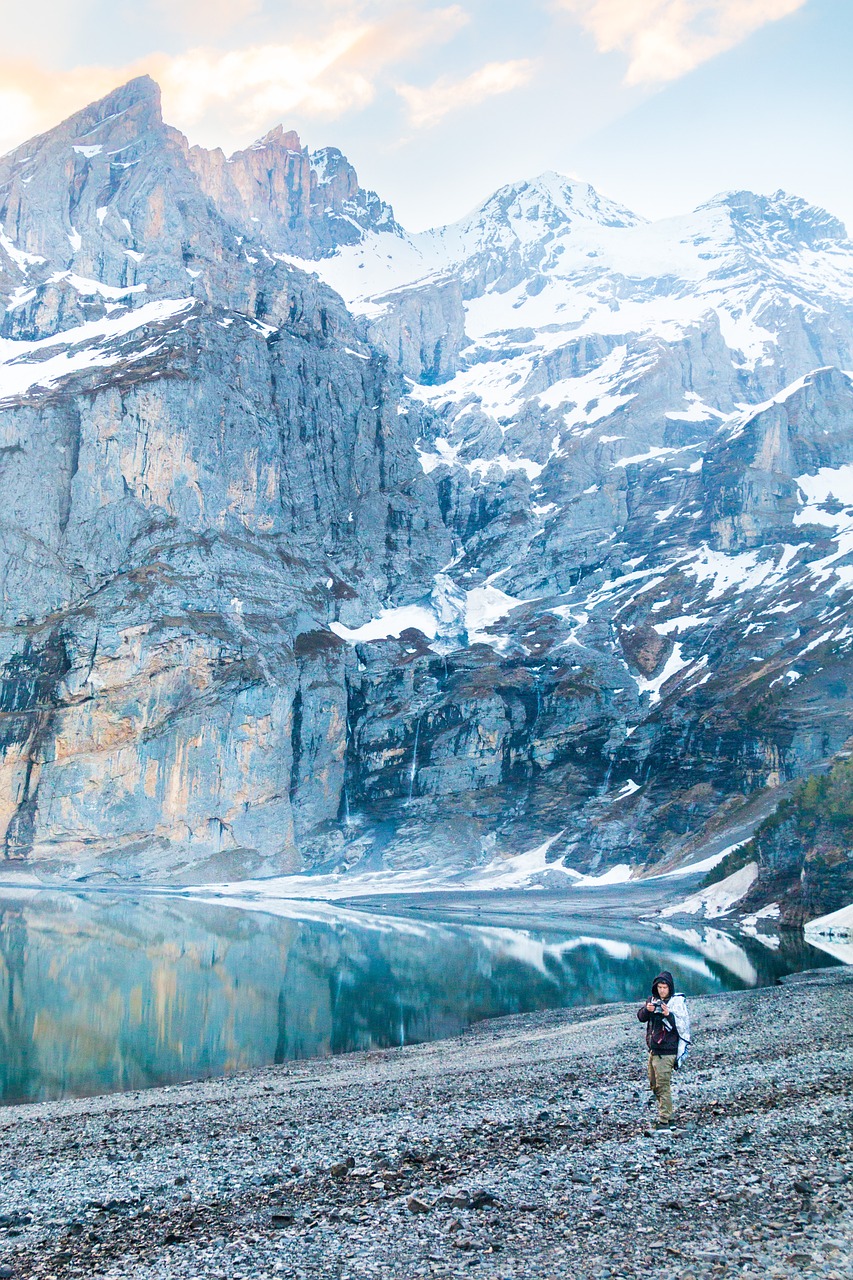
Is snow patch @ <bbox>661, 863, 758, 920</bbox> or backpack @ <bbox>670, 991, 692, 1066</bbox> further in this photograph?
snow patch @ <bbox>661, 863, 758, 920</bbox>

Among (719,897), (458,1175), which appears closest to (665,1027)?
(458,1175)

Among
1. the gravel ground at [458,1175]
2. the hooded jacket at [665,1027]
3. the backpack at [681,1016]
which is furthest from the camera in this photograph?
the hooded jacket at [665,1027]

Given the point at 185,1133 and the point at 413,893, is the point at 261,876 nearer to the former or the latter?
the point at 413,893

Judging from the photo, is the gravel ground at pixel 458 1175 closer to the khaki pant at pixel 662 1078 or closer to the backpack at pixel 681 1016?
the khaki pant at pixel 662 1078

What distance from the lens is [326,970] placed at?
68.4m

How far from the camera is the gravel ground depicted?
13359 millimetres

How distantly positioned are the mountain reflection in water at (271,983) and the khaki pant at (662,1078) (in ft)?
79.0

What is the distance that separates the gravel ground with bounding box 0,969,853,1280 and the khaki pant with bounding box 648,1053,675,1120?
0.62 metres

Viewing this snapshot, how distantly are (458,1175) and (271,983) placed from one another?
4589 cm

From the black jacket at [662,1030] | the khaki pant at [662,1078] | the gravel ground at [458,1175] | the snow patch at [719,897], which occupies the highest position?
the black jacket at [662,1030]

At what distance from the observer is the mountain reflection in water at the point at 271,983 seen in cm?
4138

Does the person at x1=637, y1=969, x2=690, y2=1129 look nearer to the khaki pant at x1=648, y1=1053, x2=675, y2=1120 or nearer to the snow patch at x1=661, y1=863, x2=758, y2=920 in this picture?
the khaki pant at x1=648, y1=1053, x2=675, y2=1120

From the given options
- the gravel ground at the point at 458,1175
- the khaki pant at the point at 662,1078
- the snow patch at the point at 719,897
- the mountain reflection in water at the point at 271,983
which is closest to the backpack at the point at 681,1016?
the khaki pant at the point at 662,1078

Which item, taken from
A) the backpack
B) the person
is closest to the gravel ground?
the person
